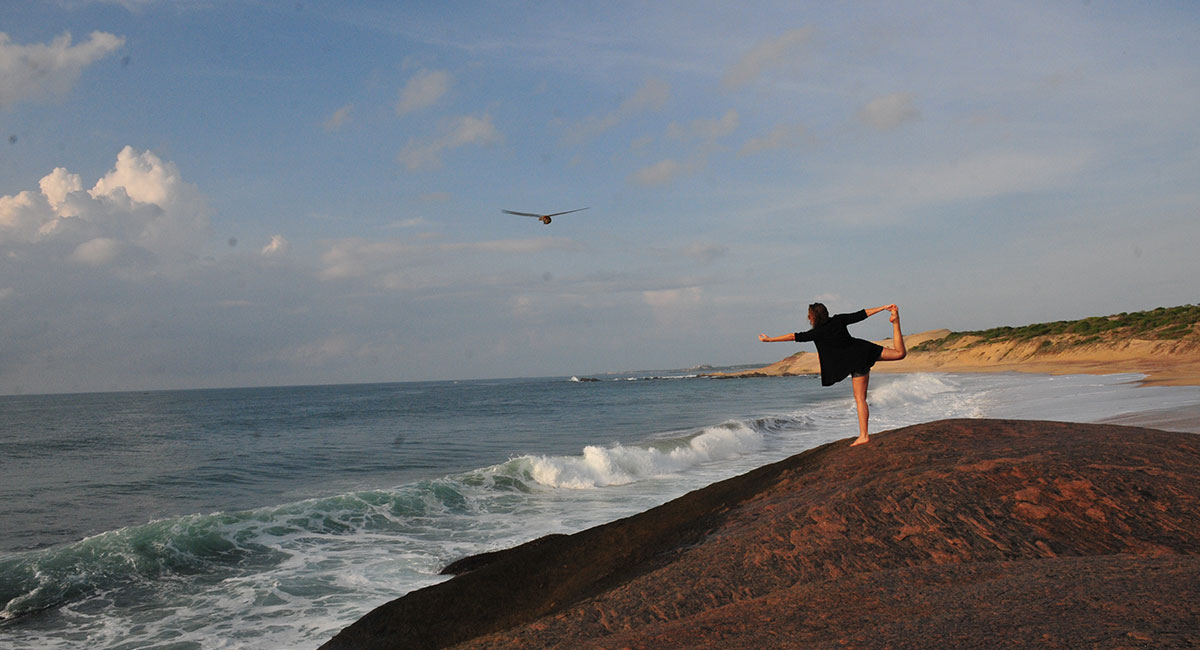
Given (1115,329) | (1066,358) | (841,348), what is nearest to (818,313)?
(841,348)

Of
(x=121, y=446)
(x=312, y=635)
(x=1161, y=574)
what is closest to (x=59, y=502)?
(x=312, y=635)

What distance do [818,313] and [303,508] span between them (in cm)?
1171

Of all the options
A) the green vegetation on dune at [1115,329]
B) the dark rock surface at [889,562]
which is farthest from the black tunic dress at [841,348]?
the green vegetation on dune at [1115,329]

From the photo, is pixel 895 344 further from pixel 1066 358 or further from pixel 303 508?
pixel 1066 358

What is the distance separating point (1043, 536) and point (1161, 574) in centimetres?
105

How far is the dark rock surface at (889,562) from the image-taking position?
316 cm

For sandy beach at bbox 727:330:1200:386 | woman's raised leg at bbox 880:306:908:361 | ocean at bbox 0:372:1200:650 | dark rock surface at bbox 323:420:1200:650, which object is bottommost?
sandy beach at bbox 727:330:1200:386

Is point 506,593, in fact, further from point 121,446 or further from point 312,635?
point 121,446

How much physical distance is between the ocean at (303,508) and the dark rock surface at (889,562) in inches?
141

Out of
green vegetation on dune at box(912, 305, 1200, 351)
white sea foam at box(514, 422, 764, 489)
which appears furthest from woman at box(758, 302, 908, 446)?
green vegetation on dune at box(912, 305, 1200, 351)

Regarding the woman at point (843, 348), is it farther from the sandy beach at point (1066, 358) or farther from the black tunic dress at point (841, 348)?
the sandy beach at point (1066, 358)

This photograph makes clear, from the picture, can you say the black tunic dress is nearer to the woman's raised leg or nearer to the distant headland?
the woman's raised leg

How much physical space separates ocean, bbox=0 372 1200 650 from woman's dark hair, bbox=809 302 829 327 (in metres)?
6.01

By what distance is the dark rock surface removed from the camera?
10.4 feet
